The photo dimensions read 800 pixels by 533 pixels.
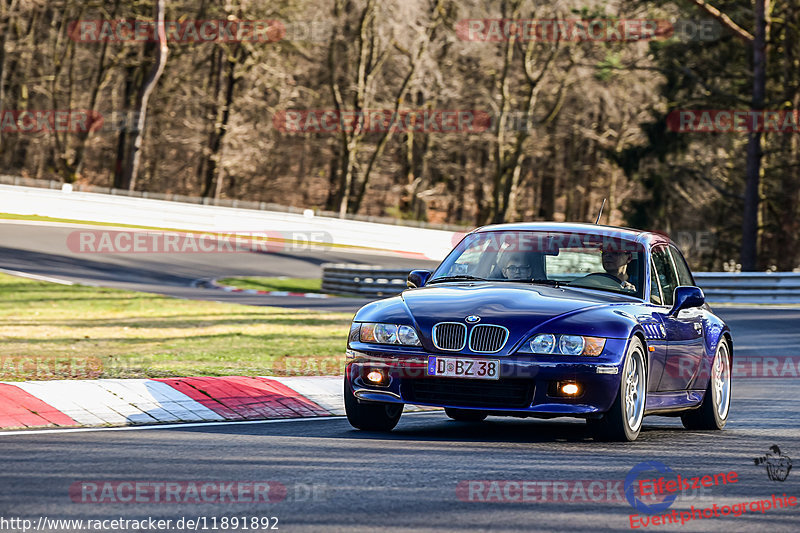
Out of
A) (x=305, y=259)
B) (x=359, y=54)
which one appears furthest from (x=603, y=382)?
(x=359, y=54)

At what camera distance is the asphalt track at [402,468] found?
520 centimetres

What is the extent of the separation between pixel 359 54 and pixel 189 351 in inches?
1566

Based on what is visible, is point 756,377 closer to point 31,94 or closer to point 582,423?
point 582,423

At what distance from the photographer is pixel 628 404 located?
797 cm

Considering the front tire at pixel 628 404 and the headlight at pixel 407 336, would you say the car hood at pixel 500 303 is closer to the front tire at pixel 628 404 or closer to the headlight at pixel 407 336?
the headlight at pixel 407 336

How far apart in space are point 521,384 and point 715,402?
9.03ft

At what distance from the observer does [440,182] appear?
68.1 m
